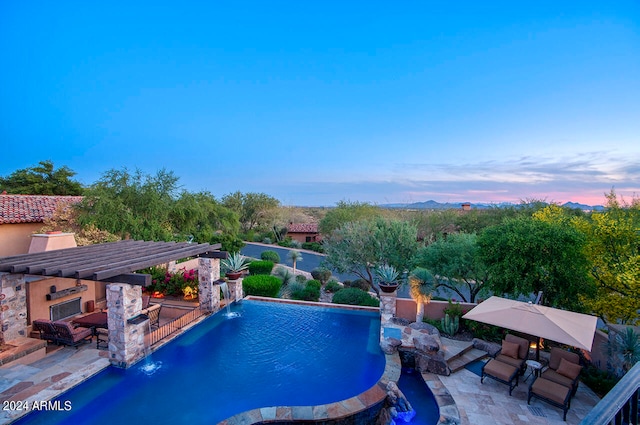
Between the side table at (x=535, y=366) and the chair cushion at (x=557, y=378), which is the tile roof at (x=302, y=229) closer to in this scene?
the side table at (x=535, y=366)

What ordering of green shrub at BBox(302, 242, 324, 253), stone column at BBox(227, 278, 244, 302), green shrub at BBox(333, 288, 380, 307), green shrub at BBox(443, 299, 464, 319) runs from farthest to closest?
green shrub at BBox(302, 242, 324, 253), green shrub at BBox(333, 288, 380, 307), stone column at BBox(227, 278, 244, 302), green shrub at BBox(443, 299, 464, 319)

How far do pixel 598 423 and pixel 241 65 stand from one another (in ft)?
66.5

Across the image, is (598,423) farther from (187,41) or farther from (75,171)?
(75,171)

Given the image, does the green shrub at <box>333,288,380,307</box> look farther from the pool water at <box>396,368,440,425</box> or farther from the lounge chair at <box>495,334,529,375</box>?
the lounge chair at <box>495,334,529,375</box>

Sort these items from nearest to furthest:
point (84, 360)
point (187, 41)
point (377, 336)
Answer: point (84, 360), point (377, 336), point (187, 41)

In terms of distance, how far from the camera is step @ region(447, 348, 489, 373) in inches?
331

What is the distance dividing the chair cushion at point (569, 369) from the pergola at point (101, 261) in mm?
10502

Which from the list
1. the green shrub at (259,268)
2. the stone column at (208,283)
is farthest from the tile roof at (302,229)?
the stone column at (208,283)

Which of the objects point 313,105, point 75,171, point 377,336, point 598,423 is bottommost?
point 377,336

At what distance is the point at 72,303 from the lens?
1038 centimetres

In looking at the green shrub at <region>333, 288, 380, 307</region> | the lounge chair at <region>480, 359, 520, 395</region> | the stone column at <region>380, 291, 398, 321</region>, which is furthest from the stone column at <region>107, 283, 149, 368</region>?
the lounge chair at <region>480, 359, 520, 395</region>

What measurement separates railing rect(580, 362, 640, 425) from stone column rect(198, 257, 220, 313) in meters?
11.5

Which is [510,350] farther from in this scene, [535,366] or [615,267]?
[615,267]

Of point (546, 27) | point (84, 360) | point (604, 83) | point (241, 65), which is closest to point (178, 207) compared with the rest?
point (241, 65)
